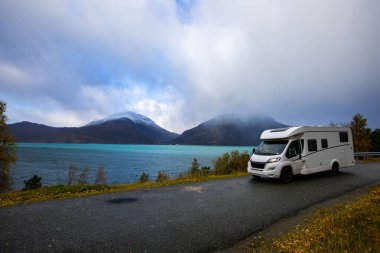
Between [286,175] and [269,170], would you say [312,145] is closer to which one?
[286,175]

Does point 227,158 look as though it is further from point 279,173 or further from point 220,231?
point 220,231

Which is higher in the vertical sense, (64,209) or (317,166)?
(317,166)

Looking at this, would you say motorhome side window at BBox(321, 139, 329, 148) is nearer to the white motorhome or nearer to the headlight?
the white motorhome

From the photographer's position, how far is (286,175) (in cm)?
1349

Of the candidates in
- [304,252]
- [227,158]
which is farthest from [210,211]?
[227,158]

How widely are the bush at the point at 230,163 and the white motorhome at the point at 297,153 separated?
189 inches

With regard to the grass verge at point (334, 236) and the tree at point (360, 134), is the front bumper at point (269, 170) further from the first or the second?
the tree at point (360, 134)

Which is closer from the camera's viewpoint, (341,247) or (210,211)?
(341,247)

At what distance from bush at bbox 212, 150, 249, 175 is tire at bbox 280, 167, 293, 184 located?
640 cm

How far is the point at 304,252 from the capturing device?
4426mm

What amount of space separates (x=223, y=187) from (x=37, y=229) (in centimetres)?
827

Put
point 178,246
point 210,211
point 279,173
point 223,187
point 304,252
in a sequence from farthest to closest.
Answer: point 279,173, point 223,187, point 210,211, point 178,246, point 304,252

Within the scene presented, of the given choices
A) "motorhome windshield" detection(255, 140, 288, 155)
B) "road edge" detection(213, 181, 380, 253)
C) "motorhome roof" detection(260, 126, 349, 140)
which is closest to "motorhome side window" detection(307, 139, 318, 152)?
"motorhome roof" detection(260, 126, 349, 140)

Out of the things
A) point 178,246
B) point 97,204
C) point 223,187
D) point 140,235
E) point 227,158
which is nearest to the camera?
point 178,246
